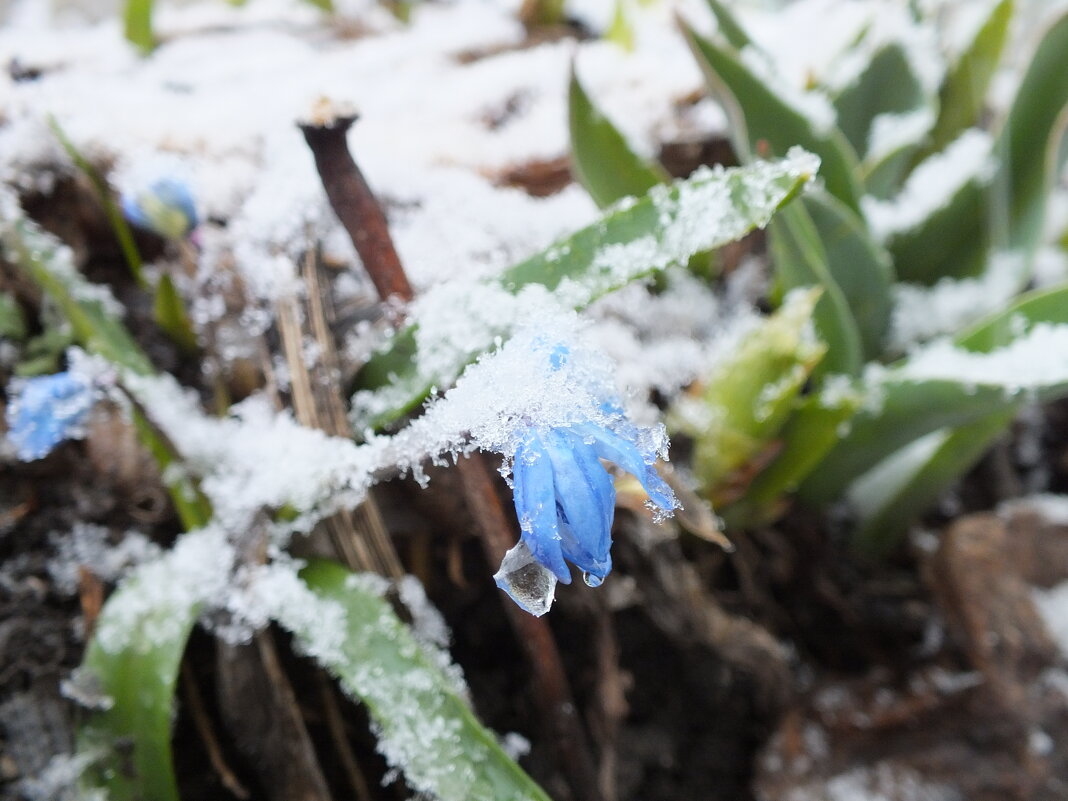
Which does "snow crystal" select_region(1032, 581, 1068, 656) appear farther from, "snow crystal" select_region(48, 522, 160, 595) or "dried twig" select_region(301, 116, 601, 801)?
"snow crystal" select_region(48, 522, 160, 595)

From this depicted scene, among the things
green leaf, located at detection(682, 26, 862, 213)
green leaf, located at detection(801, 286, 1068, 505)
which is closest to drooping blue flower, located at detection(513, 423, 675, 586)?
green leaf, located at detection(801, 286, 1068, 505)

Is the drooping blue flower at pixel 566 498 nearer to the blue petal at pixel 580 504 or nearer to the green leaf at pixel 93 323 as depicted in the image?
the blue petal at pixel 580 504

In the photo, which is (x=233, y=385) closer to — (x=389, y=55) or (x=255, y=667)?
(x=255, y=667)

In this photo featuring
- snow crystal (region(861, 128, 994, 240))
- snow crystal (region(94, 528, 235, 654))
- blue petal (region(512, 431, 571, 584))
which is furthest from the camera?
snow crystal (region(861, 128, 994, 240))

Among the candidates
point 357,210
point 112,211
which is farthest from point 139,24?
point 357,210

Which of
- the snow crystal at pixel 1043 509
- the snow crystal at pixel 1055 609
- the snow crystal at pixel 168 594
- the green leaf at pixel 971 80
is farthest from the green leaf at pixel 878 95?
the snow crystal at pixel 168 594

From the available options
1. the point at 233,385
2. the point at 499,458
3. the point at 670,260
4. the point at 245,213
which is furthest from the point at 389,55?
the point at 670,260
